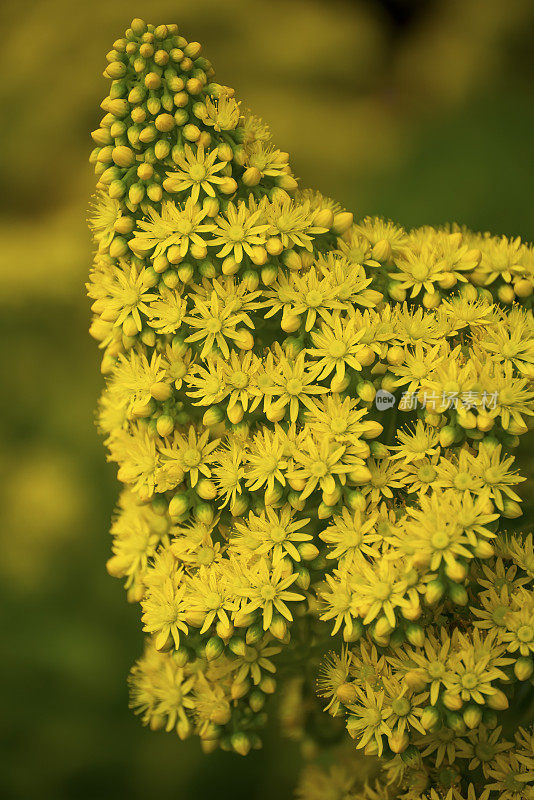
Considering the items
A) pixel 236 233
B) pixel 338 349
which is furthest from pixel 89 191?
pixel 338 349

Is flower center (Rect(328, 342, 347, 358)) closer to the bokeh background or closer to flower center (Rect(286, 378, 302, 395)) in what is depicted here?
flower center (Rect(286, 378, 302, 395))

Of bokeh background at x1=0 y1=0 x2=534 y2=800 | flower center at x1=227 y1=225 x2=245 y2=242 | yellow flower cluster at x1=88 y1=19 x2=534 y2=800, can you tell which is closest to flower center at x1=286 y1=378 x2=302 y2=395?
yellow flower cluster at x1=88 y1=19 x2=534 y2=800

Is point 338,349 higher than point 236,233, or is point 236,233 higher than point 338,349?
point 236,233

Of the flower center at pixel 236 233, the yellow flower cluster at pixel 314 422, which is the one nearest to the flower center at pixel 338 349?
the yellow flower cluster at pixel 314 422

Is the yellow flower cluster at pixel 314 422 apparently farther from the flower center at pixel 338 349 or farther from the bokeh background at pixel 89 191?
the bokeh background at pixel 89 191

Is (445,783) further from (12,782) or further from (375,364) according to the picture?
(12,782)

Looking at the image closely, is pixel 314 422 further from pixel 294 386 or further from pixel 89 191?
pixel 89 191
